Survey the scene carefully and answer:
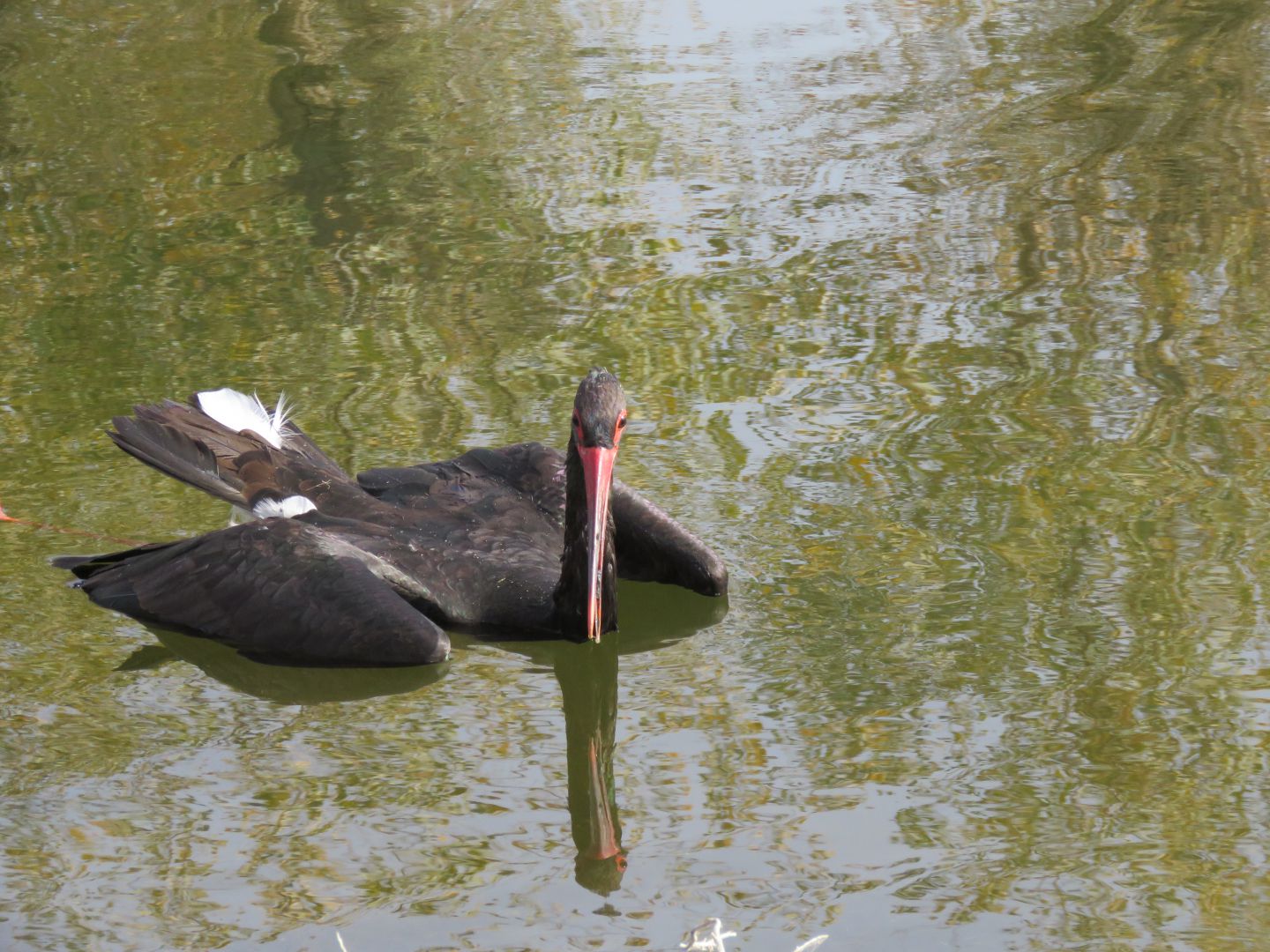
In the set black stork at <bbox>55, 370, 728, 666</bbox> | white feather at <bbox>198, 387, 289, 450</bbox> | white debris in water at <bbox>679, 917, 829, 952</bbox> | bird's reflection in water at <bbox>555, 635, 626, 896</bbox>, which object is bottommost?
bird's reflection in water at <bbox>555, 635, 626, 896</bbox>

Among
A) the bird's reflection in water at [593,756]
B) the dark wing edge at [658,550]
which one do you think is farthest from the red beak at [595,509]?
the dark wing edge at [658,550]

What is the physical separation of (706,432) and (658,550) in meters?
1.28

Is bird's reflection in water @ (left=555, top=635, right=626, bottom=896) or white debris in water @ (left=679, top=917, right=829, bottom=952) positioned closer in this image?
white debris in water @ (left=679, top=917, right=829, bottom=952)

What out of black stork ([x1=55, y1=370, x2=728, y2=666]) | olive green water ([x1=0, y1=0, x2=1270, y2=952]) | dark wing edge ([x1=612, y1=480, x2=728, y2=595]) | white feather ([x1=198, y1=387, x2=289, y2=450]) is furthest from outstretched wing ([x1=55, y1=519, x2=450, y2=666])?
dark wing edge ([x1=612, y1=480, x2=728, y2=595])

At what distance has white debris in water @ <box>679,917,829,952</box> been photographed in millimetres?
4691

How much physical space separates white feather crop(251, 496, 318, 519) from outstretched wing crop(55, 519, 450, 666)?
10cm

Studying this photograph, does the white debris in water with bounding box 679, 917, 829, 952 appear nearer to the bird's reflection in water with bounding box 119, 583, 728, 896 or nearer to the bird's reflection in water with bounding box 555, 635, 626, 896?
the bird's reflection in water with bounding box 555, 635, 626, 896

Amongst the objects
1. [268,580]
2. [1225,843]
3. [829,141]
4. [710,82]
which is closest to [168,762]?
[268,580]

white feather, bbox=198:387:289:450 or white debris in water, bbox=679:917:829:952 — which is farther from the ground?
white feather, bbox=198:387:289:450

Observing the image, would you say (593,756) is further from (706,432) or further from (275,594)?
(706,432)

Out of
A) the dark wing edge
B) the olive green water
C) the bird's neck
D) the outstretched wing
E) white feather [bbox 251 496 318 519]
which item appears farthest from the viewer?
white feather [bbox 251 496 318 519]

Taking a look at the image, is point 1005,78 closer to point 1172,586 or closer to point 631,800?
point 1172,586

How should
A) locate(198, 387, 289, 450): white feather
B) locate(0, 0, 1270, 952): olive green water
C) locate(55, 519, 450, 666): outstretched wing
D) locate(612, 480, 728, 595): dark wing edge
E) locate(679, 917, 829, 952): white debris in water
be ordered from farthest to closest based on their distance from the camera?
locate(198, 387, 289, 450): white feather
locate(612, 480, 728, 595): dark wing edge
locate(55, 519, 450, 666): outstretched wing
locate(0, 0, 1270, 952): olive green water
locate(679, 917, 829, 952): white debris in water

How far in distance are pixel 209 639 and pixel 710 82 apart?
7.36 meters
